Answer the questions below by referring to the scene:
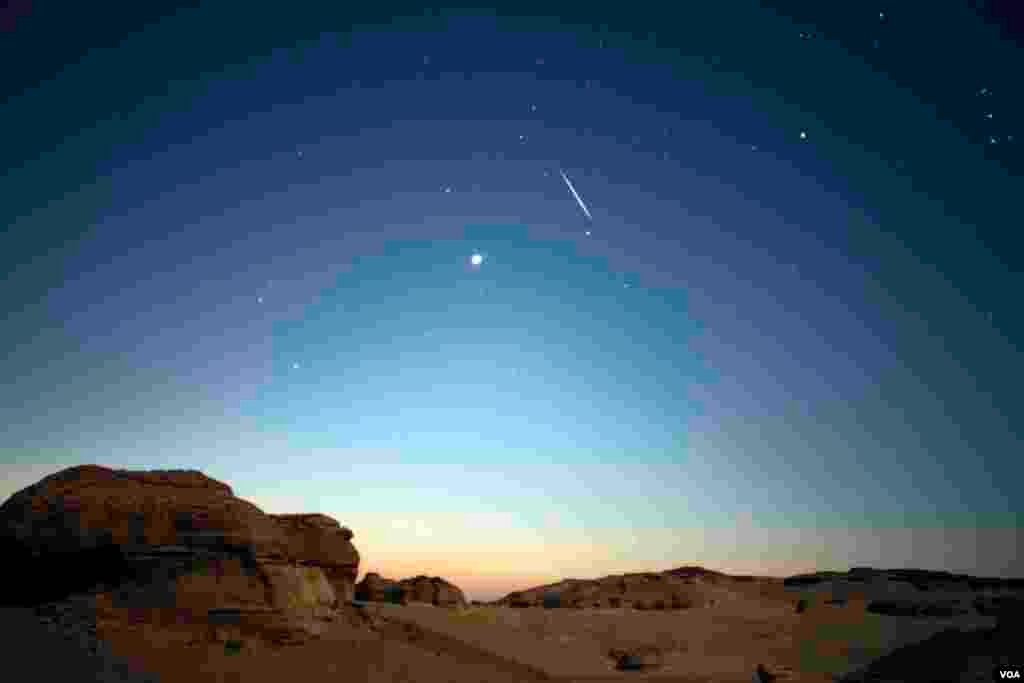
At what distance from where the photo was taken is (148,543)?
19.4 m

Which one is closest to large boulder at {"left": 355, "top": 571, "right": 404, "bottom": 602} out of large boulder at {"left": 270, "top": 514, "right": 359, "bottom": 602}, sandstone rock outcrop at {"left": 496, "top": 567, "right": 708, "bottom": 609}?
sandstone rock outcrop at {"left": 496, "top": 567, "right": 708, "bottom": 609}

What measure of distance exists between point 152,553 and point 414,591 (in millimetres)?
24772

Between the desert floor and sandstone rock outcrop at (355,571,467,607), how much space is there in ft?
11.3

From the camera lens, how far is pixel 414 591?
42031 mm

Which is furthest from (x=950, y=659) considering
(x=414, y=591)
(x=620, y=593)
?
(x=620, y=593)

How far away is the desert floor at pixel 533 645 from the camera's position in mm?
17906

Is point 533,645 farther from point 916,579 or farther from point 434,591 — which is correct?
point 916,579

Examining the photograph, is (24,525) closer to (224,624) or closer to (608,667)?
(224,624)

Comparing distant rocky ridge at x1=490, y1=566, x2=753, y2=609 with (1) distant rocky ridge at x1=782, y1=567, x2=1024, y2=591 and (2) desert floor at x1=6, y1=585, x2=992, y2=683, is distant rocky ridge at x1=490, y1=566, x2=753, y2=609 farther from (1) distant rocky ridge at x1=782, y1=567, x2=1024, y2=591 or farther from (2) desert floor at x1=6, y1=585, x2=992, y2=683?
(1) distant rocky ridge at x1=782, y1=567, x2=1024, y2=591

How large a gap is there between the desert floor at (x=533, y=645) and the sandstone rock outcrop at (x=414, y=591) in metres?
3.45

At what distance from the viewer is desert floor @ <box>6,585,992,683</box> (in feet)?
58.7

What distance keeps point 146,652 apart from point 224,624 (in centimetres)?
210

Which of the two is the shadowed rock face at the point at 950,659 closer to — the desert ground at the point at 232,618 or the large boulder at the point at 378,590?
the desert ground at the point at 232,618

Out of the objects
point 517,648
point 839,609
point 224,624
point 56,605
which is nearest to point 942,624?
point 839,609
